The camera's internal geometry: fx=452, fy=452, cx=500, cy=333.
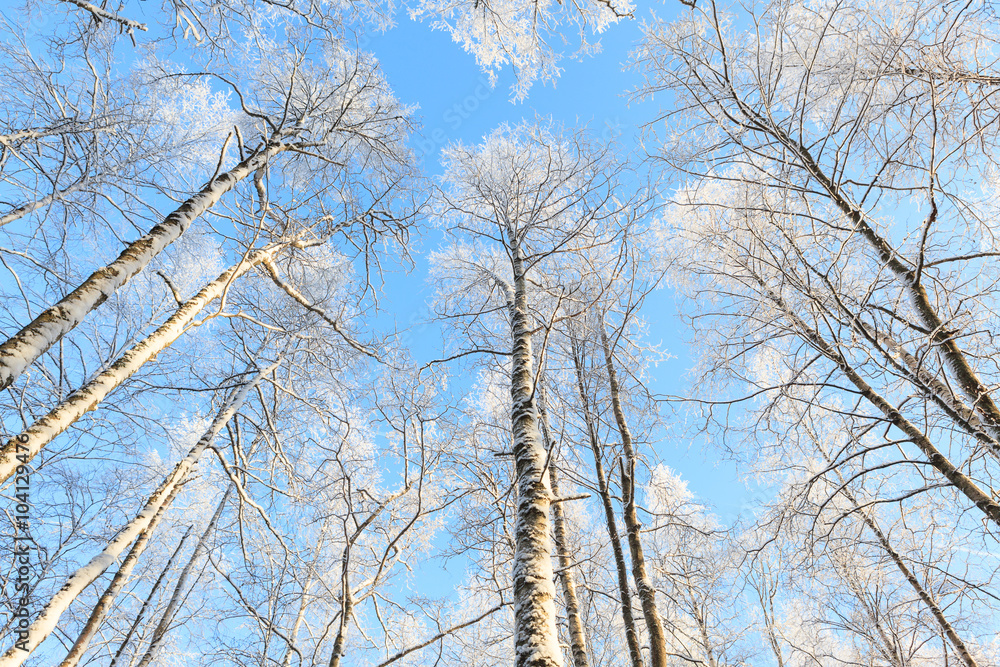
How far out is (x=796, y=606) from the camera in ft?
35.0

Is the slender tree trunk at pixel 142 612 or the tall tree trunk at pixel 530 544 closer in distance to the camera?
the tall tree trunk at pixel 530 544

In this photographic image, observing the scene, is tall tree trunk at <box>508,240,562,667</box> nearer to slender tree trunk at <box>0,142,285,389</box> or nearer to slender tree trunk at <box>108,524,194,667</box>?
slender tree trunk at <box>0,142,285,389</box>

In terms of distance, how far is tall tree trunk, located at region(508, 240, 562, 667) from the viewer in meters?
1.92

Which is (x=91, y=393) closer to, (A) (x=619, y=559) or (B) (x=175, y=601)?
(A) (x=619, y=559)

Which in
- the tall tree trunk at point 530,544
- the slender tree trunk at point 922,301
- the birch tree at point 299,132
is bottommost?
the tall tree trunk at point 530,544

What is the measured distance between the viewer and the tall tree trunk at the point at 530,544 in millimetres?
1924

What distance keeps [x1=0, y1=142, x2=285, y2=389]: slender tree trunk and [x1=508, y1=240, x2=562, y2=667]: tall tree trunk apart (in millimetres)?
2384

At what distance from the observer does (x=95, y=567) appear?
140 inches

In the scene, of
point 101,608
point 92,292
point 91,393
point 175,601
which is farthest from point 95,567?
point 175,601

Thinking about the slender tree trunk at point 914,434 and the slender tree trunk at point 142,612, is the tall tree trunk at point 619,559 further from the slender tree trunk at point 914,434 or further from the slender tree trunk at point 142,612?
the slender tree trunk at point 142,612

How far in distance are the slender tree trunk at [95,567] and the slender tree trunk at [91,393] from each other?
69.2 inches

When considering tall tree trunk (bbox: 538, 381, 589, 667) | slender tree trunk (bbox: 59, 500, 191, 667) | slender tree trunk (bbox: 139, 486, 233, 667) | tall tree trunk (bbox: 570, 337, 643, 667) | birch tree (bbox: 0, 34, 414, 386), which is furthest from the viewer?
slender tree trunk (bbox: 139, 486, 233, 667)

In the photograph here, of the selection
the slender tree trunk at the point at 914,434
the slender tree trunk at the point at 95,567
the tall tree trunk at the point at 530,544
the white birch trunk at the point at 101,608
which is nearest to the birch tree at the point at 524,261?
the tall tree trunk at the point at 530,544

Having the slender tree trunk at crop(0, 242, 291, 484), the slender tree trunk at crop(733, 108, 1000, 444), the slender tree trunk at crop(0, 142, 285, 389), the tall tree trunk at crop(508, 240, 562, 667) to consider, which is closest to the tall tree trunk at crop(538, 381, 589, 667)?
the tall tree trunk at crop(508, 240, 562, 667)
